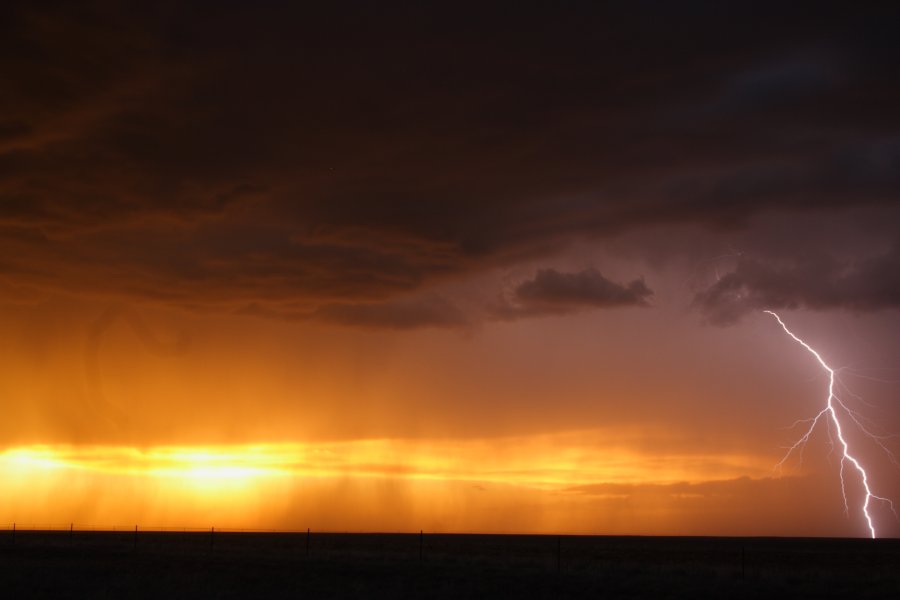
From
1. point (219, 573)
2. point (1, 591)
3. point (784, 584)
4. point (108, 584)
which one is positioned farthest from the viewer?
point (219, 573)

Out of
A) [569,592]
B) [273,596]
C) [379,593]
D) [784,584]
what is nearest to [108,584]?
[273,596]

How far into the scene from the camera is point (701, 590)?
3081 cm

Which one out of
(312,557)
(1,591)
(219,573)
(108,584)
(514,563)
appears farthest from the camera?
(312,557)

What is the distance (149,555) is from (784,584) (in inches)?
1197

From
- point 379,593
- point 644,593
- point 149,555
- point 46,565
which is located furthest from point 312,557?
point 644,593

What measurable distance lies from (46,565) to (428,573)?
16.4 meters

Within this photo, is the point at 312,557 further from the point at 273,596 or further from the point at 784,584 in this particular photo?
the point at 784,584

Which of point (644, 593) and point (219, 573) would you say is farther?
point (219, 573)

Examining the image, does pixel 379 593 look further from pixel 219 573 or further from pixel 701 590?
pixel 701 590

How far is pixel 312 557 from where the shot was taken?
1700 inches

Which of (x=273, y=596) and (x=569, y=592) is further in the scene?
(x=569, y=592)

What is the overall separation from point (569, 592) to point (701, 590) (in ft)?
15.9

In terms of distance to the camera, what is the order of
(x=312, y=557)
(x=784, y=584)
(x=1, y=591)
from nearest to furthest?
(x=1, y=591)
(x=784, y=584)
(x=312, y=557)

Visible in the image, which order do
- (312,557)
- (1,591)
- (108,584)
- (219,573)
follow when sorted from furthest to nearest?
1. (312,557)
2. (219,573)
3. (108,584)
4. (1,591)
